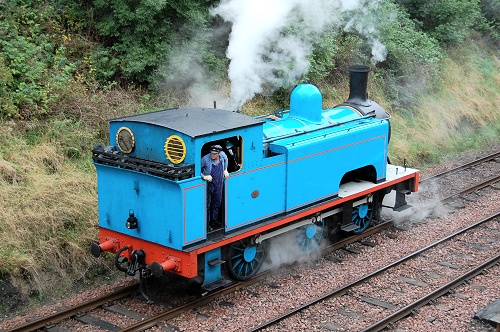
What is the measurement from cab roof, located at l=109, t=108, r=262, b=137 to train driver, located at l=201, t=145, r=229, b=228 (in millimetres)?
281

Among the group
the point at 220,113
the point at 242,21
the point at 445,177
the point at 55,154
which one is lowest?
the point at 445,177

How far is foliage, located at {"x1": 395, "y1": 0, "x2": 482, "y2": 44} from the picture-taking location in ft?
72.7

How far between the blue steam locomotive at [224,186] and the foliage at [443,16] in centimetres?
1344

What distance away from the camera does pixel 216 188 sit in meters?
7.96

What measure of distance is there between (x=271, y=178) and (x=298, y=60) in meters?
6.49

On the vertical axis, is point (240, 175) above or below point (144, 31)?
below

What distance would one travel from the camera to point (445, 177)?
14.8 metres

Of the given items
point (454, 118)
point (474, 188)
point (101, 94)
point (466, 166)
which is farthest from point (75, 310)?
point (454, 118)

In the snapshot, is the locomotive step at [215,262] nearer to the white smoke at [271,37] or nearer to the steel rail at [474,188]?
the white smoke at [271,37]

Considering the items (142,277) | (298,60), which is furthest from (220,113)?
(298,60)

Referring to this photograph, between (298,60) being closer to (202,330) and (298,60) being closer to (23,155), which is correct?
(23,155)

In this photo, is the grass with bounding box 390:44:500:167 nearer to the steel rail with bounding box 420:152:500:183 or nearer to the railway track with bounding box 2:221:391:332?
the steel rail with bounding box 420:152:500:183

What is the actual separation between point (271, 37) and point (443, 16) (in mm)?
12693

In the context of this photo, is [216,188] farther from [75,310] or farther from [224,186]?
[75,310]
